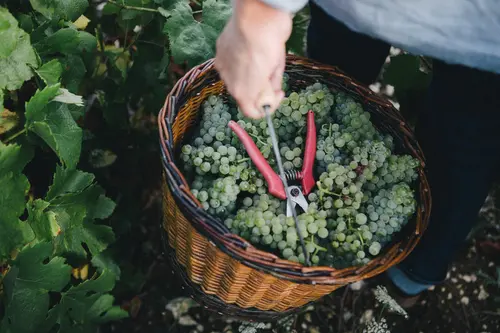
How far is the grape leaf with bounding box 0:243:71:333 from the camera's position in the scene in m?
0.92

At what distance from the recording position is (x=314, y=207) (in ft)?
3.46

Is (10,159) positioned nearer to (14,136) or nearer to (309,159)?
(14,136)

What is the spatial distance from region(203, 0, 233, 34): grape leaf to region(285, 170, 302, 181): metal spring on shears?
382 millimetres

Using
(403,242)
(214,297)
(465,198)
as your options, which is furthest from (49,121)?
(465,198)

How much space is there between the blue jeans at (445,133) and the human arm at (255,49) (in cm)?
38

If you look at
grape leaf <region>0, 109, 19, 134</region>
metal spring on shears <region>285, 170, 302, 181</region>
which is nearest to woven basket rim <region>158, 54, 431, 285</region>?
metal spring on shears <region>285, 170, 302, 181</region>

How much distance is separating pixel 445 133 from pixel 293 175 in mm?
307

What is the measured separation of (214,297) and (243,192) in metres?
0.29

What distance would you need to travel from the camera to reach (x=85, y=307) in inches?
43.4

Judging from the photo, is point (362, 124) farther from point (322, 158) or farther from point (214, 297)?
Result: point (214, 297)

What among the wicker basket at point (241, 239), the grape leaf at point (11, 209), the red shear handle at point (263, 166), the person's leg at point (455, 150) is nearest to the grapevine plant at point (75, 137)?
the grape leaf at point (11, 209)

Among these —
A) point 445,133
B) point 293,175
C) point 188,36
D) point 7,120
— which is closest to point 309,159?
point 293,175

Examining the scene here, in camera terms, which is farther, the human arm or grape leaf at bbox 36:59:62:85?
grape leaf at bbox 36:59:62:85

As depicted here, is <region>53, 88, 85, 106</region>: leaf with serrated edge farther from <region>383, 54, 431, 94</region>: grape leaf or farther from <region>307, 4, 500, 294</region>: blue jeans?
<region>383, 54, 431, 94</region>: grape leaf
